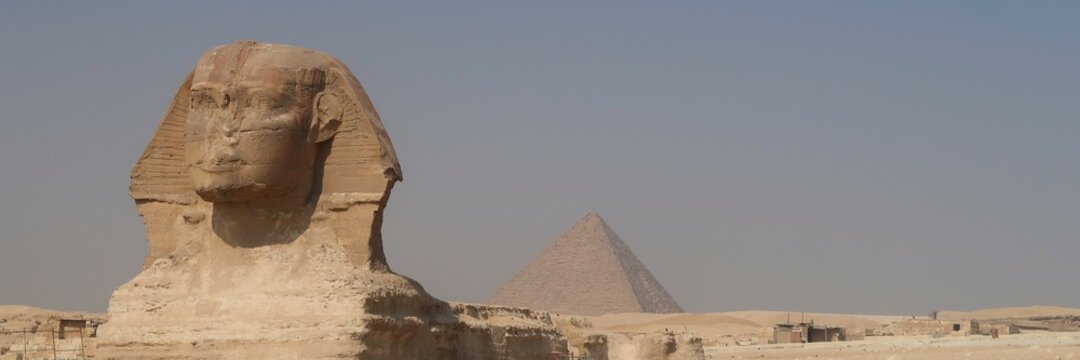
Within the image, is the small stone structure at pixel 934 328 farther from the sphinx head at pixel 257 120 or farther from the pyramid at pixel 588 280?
the pyramid at pixel 588 280

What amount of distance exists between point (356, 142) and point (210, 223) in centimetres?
118

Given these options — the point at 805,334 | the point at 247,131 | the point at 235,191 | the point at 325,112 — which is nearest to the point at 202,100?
the point at 247,131

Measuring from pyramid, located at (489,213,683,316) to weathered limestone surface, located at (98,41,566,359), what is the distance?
108m

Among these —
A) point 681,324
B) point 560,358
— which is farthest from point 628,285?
point 560,358

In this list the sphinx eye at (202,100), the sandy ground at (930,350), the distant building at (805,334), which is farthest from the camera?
the distant building at (805,334)

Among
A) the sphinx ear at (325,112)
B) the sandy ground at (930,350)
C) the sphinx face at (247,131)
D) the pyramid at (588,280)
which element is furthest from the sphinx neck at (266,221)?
the pyramid at (588,280)

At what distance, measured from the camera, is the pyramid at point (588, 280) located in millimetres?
124188

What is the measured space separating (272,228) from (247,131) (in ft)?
2.72

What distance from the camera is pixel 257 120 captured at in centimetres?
1141

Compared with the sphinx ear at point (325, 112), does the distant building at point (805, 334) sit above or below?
below

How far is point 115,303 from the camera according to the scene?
1209 centimetres

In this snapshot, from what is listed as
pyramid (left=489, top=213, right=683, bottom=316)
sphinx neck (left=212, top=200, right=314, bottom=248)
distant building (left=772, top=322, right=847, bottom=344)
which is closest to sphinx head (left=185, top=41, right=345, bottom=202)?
sphinx neck (left=212, top=200, right=314, bottom=248)

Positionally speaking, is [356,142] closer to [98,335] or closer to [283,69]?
[283,69]

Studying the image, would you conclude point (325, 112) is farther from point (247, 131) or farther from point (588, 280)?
point (588, 280)
